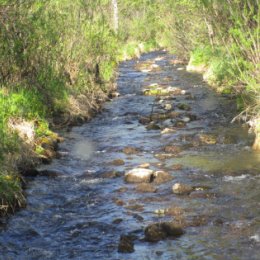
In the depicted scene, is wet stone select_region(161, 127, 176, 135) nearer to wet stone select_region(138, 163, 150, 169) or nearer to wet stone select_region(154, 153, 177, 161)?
wet stone select_region(154, 153, 177, 161)

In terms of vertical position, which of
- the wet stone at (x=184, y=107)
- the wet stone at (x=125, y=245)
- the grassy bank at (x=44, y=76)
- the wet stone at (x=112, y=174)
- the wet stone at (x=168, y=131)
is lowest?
the wet stone at (x=125, y=245)

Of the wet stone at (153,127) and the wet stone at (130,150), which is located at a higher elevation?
the wet stone at (153,127)

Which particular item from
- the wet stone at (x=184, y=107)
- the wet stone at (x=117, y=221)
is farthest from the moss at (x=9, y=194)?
the wet stone at (x=184, y=107)

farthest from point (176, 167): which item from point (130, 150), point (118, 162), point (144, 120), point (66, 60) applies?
point (66, 60)

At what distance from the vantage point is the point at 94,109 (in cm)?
2006

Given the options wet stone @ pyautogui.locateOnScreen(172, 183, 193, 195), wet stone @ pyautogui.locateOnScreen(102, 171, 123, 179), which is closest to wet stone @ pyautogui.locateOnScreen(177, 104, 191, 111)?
wet stone @ pyautogui.locateOnScreen(102, 171, 123, 179)

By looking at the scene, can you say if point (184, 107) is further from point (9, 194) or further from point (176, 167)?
point (9, 194)

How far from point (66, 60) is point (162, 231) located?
12.0 metres

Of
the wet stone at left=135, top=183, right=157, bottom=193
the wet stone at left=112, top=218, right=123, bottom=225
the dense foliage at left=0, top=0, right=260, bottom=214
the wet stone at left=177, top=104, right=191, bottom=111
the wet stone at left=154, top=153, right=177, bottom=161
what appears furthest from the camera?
the wet stone at left=177, top=104, right=191, bottom=111

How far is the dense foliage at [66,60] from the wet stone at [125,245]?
2.72m

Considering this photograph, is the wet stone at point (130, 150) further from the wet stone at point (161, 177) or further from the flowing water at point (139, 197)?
the wet stone at point (161, 177)

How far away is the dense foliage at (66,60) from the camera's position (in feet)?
46.8

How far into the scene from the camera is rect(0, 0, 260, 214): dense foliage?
1427 cm

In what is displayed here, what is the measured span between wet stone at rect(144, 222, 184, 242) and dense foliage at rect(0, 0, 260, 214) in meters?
3.04
